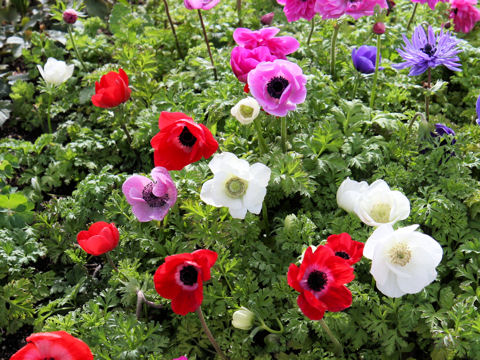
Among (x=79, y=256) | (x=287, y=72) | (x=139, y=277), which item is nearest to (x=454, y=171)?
(x=287, y=72)

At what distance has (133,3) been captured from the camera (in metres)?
3.70

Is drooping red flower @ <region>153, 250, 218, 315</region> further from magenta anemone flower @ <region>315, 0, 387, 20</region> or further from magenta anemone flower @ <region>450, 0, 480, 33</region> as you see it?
magenta anemone flower @ <region>450, 0, 480, 33</region>

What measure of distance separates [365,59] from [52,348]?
1.73 m

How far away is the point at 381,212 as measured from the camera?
4.93 ft

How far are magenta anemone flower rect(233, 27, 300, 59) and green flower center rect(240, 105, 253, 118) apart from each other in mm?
248

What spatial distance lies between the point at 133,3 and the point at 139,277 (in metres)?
2.55

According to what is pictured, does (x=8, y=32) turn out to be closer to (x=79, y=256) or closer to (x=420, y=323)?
(x=79, y=256)

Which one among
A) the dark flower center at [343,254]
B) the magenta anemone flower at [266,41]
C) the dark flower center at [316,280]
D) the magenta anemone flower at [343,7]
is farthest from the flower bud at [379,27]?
the dark flower center at [316,280]

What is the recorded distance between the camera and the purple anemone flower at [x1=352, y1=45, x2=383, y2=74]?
7.39 feet

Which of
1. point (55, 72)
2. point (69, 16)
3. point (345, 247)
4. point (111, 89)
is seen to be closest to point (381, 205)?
point (345, 247)

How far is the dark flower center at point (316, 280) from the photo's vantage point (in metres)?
1.35

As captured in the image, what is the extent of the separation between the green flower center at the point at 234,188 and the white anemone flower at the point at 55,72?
4.57 ft

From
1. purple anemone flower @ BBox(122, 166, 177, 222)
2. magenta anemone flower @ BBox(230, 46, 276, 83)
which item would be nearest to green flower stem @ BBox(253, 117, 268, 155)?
magenta anemone flower @ BBox(230, 46, 276, 83)

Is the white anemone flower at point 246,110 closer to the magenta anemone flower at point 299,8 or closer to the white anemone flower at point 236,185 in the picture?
the white anemone flower at point 236,185
